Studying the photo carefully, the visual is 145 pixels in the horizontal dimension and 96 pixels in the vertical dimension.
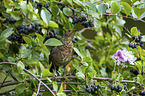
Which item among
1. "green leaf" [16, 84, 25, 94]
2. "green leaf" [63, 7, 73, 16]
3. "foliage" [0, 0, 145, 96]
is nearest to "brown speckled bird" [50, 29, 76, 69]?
"foliage" [0, 0, 145, 96]

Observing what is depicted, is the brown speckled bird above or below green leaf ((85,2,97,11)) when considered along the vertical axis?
below

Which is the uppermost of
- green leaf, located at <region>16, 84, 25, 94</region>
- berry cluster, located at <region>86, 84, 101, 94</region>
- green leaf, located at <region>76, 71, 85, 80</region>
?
green leaf, located at <region>76, 71, 85, 80</region>

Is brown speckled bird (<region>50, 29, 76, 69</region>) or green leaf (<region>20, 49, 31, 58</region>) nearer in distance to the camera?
green leaf (<region>20, 49, 31, 58</region>)

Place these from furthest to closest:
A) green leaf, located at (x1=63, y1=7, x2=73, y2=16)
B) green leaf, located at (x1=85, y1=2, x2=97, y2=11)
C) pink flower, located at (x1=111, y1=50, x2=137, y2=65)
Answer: pink flower, located at (x1=111, y1=50, x2=137, y2=65) < green leaf, located at (x1=63, y1=7, x2=73, y2=16) < green leaf, located at (x1=85, y1=2, x2=97, y2=11)

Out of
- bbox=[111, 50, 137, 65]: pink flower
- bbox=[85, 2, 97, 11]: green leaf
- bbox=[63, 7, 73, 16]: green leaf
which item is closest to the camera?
bbox=[85, 2, 97, 11]: green leaf

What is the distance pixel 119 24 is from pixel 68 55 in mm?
409

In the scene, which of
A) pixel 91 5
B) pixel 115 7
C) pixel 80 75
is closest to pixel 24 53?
pixel 80 75

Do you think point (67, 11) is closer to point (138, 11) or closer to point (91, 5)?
point (91, 5)

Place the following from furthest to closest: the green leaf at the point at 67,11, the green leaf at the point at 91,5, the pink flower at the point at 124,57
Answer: the pink flower at the point at 124,57 < the green leaf at the point at 67,11 < the green leaf at the point at 91,5

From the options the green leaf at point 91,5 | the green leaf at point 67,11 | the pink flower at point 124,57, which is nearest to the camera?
the green leaf at point 91,5

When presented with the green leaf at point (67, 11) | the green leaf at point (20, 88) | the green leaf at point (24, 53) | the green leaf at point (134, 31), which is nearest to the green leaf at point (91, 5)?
the green leaf at point (67, 11)

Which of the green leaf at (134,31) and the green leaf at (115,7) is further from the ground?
the green leaf at (115,7)

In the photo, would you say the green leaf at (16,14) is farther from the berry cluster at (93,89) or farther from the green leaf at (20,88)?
the berry cluster at (93,89)

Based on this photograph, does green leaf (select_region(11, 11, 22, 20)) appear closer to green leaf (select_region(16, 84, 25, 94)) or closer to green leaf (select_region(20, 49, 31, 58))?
green leaf (select_region(20, 49, 31, 58))
